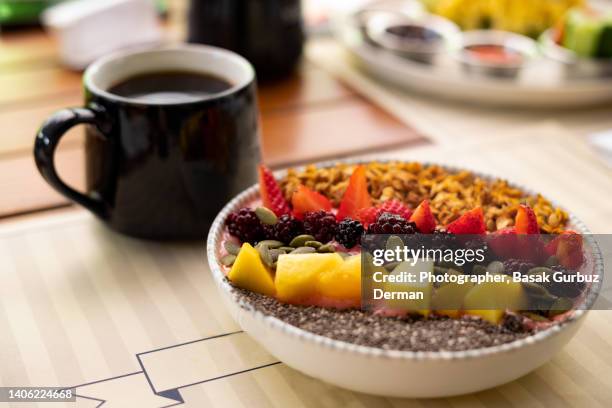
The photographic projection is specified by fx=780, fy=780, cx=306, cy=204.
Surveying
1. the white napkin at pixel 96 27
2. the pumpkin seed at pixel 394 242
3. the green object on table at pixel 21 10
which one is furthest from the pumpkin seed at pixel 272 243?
the green object on table at pixel 21 10

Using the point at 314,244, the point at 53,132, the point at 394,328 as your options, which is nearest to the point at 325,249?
the point at 314,244

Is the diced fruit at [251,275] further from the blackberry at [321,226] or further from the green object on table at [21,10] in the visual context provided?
the green object on table at [21,10]

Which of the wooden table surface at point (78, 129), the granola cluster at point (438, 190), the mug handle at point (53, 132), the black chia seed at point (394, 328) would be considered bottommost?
the wooden table surface at point (78, 129)

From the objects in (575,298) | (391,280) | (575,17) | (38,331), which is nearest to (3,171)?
(38,331)

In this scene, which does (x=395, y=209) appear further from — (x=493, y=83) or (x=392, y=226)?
(x=493, y=83)

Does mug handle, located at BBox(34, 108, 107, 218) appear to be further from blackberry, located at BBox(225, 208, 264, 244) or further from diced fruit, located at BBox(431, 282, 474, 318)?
diced fruit, located at BBox(431, 282, 474, 318)

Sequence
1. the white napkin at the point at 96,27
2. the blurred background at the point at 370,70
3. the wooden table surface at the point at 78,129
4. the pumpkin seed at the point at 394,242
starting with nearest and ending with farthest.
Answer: the pumpkin seed at the point at 394,242 → the wooden table surface at the point at 78,129 → the blurred background at the point at 370,70 → the white napkin at the point at 96,27
